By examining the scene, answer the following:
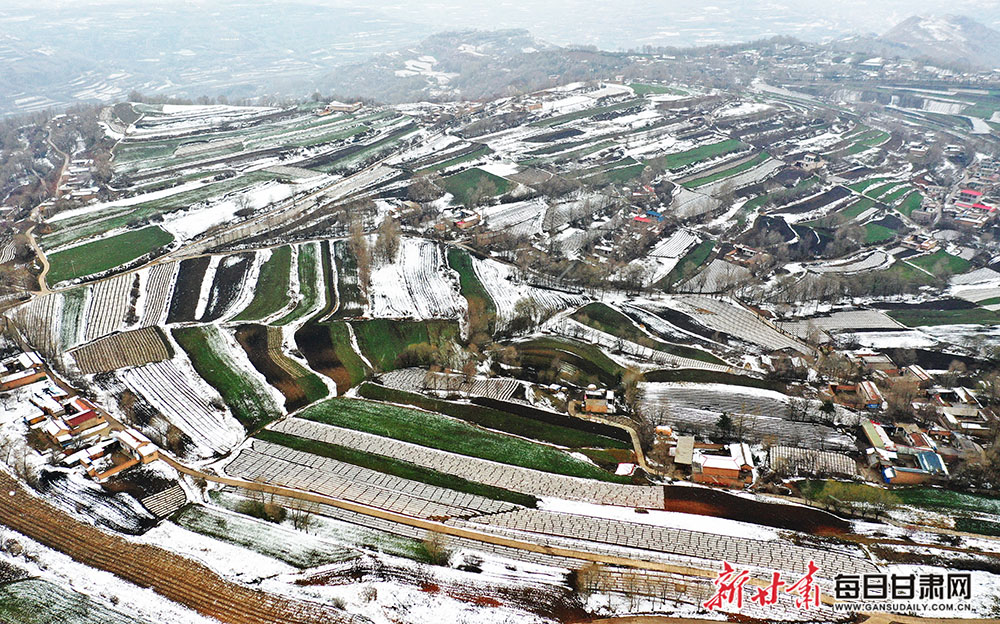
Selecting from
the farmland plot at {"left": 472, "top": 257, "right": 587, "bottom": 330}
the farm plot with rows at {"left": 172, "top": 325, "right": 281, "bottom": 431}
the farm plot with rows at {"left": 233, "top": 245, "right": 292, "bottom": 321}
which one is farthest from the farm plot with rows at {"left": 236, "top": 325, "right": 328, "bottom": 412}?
the farmland plot at {"left": 472, "top": 257, "right": 587, "bottom": 330}

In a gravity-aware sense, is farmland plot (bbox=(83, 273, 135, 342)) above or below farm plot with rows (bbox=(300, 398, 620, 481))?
above

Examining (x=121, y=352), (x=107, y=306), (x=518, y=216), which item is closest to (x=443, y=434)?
(x=121, y=352)

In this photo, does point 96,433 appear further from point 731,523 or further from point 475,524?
point 731,523

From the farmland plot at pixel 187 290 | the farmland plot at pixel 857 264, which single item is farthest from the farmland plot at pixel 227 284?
the farmland plot at pixel 857 264

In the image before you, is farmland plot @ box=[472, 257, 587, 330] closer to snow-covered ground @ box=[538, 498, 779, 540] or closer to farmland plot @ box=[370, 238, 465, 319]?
farmland plot @ box=[370, 238, 465, 319]

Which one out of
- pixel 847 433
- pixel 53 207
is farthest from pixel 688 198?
pixel 53 207
